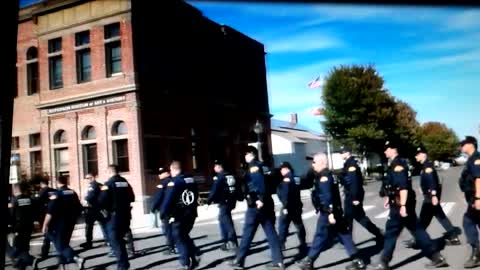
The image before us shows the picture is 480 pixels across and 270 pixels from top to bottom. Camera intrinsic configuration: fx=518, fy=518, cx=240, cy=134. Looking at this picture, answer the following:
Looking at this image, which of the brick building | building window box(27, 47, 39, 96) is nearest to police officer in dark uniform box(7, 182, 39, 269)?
the brick building

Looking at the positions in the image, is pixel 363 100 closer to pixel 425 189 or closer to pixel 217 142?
pixel 217 142

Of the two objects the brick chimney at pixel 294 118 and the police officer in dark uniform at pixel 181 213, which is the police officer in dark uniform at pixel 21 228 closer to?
the police officer in dark uniform at pixel 181 213

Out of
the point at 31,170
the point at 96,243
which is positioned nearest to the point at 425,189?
the point at 96,243

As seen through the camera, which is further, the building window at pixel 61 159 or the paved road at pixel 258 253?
the building window at pixel 61 159

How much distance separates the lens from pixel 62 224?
30.7 feet

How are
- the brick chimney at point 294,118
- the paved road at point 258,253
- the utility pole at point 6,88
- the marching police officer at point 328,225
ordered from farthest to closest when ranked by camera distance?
the brick chimney at point 294,118 → the paved road at point 258,253 → the marching police officer at point 328,225 → the utility pole at point 6,88

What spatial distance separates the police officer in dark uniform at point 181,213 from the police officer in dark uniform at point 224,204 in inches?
65.3

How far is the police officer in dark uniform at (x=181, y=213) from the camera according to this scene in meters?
8.60

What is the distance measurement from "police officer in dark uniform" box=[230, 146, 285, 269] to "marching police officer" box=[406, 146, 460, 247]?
2799 mm

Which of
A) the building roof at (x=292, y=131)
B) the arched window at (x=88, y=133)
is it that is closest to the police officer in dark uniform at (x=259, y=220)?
the arched window at (x=88, y=133)

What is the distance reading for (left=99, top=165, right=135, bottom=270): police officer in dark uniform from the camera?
855 cm

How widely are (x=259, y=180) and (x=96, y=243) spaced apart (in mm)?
6742

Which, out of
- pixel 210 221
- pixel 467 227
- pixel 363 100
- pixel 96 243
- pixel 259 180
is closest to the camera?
pixel 467 227

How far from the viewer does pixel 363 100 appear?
140ft
